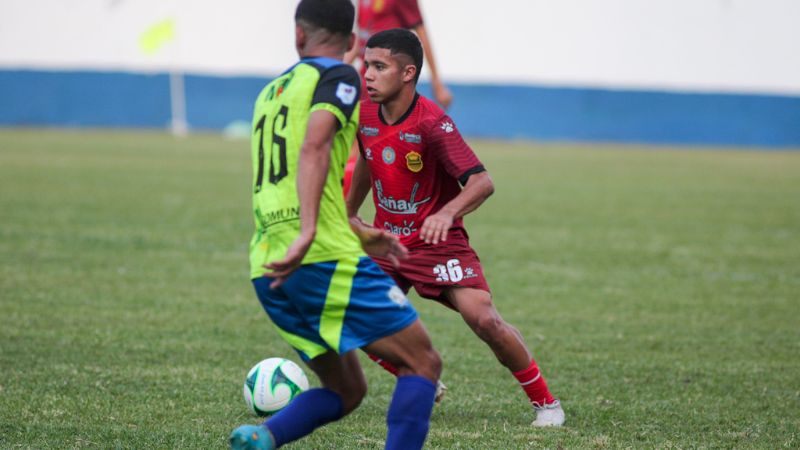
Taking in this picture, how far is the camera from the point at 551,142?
30672mm

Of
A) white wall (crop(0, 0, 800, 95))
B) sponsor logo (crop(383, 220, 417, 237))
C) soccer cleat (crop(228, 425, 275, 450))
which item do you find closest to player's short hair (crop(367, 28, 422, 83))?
sponsor logo (crop(383, 220, 417, 237))

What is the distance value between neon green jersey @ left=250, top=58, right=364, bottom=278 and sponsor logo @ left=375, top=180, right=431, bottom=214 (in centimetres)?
122

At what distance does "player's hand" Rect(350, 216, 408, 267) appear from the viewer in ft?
11.1

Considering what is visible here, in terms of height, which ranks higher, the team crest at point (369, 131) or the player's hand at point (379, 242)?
the team crest at point (369, 131)

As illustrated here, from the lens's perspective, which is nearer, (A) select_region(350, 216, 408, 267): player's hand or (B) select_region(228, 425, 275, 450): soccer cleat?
(B) select_region(228, 425, 275, 450): soccer cleat

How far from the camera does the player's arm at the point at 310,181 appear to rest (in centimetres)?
304

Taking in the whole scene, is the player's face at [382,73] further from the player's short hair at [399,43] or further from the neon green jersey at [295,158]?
the neon green jersey at [295,158]

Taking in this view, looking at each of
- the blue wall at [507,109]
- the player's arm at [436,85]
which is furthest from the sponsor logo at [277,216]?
the blue wall at [507,109]

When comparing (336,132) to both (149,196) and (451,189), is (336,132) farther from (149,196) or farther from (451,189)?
(149,196)

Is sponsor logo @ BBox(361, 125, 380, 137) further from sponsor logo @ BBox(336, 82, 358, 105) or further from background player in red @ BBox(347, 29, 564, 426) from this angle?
sponsor logo @ BBox(336, 82, 358, 105)

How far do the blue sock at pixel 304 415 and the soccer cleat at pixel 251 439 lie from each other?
0.04 m

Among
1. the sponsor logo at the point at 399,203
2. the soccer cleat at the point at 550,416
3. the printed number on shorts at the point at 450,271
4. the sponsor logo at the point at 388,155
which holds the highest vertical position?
the sponsor logo at the point at 388,155

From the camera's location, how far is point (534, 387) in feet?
14.6

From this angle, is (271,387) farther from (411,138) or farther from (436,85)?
(436,85)
